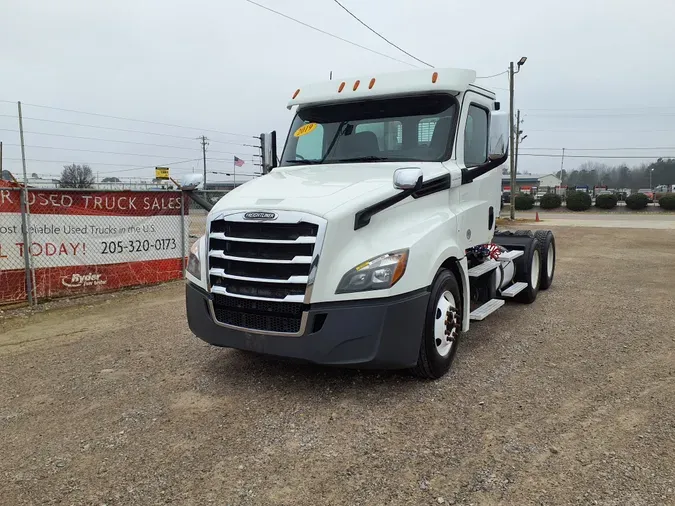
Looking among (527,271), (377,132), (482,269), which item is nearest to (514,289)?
(527,271)

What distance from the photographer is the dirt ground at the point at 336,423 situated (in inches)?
114

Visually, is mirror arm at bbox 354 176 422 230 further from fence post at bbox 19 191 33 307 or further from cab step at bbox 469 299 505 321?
fence post at bbox 19 191 33 307

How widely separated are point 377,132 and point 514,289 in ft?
10.3

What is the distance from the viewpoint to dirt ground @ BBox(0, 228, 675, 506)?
2887 mm

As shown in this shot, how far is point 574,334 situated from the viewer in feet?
19.1

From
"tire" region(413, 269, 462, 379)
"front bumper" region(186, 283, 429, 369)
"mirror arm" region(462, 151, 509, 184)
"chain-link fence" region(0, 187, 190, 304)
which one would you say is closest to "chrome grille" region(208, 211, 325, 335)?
"front bumper" region(186, 283, 429, 369)

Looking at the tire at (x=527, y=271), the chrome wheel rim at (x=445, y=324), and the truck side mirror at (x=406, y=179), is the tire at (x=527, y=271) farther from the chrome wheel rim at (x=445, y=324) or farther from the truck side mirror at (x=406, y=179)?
the truck side mirror at (x=406, y=179)

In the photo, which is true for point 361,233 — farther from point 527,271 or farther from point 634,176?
point 634,176

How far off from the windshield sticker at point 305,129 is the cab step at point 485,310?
2562 mm

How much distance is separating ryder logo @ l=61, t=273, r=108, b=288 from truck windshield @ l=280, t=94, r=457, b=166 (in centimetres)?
446

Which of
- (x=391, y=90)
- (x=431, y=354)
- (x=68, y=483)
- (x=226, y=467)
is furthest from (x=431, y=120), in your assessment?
(x=68, y=483)

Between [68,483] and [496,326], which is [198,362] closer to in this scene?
[68,483]

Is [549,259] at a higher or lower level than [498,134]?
lower

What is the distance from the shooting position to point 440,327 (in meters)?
4.38
